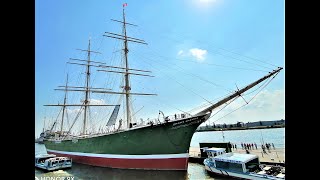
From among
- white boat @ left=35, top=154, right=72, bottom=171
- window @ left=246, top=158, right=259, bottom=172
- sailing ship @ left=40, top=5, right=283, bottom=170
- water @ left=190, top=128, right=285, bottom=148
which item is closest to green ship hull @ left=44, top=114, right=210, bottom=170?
sailing ship @ left=40, top=5, right=283, bottom=170

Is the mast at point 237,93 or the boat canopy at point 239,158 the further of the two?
the mast at point 237,93

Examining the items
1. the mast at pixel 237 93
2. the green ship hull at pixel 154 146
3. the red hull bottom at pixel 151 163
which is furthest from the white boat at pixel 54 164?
the mast at pixel 237 93

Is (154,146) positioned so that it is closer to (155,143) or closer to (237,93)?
(155,143)

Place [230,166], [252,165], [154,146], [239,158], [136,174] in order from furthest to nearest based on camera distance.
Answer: [154,146] → [136,174] → [239,158] → [230,166] → [252,165]

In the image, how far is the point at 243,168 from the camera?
59.3ft

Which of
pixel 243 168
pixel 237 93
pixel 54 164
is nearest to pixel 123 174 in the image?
pixel 54 164

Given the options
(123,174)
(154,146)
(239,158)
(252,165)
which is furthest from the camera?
(154,146)

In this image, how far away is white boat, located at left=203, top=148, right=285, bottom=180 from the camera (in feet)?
55.9

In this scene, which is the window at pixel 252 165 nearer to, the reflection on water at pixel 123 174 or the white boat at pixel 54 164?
the reflection on water at pixel 123 174

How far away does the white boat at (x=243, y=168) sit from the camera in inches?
671

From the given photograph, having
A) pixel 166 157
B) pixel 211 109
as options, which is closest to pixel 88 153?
pixel 166 157

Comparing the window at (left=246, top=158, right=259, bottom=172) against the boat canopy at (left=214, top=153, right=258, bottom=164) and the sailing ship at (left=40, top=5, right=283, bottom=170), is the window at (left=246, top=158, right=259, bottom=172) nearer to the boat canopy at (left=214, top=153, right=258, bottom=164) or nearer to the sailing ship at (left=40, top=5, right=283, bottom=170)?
the boat canopy at (left=214, top=153, right=258, bottom=164)

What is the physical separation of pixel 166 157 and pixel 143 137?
3.01 m
